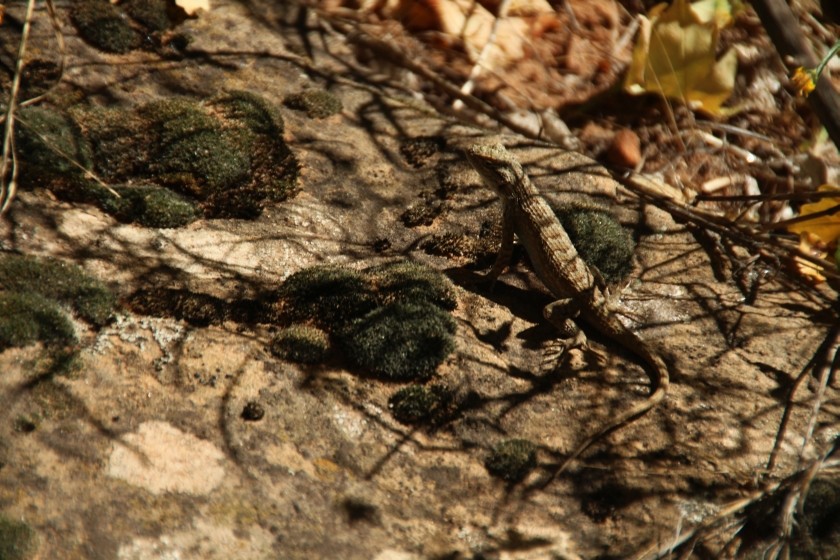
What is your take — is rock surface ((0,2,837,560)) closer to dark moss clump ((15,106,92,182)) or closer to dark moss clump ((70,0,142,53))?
dark moss clump ((70,0,142,53))

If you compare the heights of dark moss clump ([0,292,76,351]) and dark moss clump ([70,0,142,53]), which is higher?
dark moss clump ([70,0,142,53])

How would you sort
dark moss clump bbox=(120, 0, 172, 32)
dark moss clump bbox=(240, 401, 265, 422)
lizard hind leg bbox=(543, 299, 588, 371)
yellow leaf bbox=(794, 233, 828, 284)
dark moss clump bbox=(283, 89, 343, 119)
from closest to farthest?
dark moss clump bbox=(240, 401, 265, 422) < lizard hind leg bbox=(543, 299, 588, 371) < yellow leaf bbox=(794, 233, 828, 284) < dark moss clump bbox=(283, 89, 343, 119) < dark moss clump bbox=(120, 0, 172, 32)

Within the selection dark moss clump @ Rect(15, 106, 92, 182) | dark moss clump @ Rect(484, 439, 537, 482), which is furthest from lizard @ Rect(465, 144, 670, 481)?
dark moss clump @ Rect(15, 106, 92, 182)

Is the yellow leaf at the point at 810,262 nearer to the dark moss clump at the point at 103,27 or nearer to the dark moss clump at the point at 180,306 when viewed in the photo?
the dark moss clump at the point at 180,306

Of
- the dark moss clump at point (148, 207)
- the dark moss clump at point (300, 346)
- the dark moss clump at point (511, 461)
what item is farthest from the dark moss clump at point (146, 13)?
the dark moss clump at point (511, 461)

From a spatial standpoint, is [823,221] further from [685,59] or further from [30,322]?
[30,322]

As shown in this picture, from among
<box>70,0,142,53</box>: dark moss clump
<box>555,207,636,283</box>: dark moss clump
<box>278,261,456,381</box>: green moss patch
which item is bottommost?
<box>278,261,456,381</box>: green moss patch

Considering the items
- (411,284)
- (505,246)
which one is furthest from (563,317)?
(411,284)
